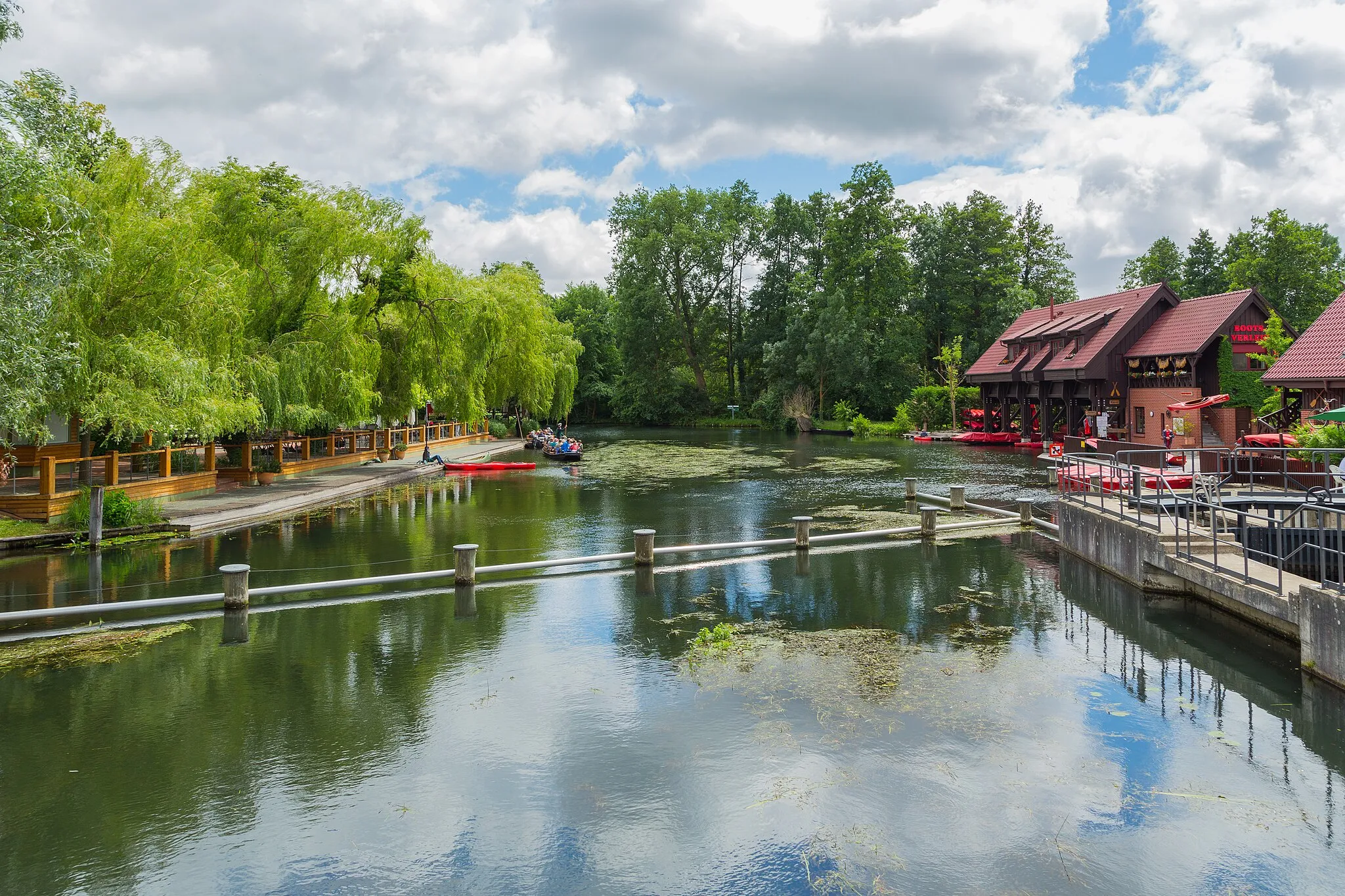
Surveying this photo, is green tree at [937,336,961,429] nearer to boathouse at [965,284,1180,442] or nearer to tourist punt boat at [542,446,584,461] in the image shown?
boathouse at [965,284,1180,442]

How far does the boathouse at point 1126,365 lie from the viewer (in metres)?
40.9

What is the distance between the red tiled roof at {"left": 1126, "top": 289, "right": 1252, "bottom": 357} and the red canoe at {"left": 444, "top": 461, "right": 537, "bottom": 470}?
102ft

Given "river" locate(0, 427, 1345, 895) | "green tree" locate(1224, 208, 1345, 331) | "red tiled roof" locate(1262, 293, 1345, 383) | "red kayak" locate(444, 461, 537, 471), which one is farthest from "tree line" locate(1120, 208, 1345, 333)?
"river" locate(0, 427, 1345, 895)

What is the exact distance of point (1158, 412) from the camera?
145 ft

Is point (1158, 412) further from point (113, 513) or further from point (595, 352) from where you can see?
point (595, 352)

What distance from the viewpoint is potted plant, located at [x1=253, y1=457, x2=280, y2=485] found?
94.8 feet

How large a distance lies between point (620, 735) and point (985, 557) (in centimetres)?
1130

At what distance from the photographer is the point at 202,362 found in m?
20.7

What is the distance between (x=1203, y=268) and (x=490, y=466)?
186 ft

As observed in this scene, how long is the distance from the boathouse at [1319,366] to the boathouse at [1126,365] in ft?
26.9

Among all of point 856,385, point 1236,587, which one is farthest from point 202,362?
point 856,385

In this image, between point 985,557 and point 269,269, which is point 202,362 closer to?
point 269,269

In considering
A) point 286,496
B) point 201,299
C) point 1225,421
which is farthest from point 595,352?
point 201,299

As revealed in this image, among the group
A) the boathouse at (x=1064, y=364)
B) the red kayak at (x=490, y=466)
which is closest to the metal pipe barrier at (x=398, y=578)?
the red kayak at (x=490, y=466)
